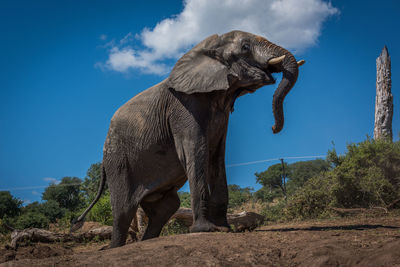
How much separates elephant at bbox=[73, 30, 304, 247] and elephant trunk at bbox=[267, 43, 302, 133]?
0.01 metres

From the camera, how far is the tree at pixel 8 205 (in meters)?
15.5

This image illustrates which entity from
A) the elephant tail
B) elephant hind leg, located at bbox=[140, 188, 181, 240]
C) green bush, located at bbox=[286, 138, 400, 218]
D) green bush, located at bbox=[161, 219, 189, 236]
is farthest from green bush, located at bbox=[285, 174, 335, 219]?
the elephant tail

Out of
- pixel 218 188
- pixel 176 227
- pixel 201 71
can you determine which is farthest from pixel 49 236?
pixel 201 71

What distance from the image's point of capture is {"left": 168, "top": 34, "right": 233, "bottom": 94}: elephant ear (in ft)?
17.6

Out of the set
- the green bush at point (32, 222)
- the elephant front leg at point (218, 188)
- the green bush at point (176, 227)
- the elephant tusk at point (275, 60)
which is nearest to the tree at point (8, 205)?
the green bush at point (32, 222)

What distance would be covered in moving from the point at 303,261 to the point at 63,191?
18233mm

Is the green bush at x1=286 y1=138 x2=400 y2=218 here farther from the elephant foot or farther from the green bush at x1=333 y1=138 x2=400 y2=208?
the elephant foot

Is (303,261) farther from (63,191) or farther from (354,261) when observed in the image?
(63,191)

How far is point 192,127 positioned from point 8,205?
44.4 ft

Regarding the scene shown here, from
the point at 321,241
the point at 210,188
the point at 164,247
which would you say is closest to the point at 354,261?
the point at 321,241

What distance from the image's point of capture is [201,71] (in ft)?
18.1

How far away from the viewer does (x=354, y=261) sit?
3.32 meters

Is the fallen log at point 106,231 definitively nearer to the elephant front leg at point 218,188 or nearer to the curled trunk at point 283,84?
the elephant front leg at point 218,188

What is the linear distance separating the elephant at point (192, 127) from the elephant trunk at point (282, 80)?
0.01 metres
